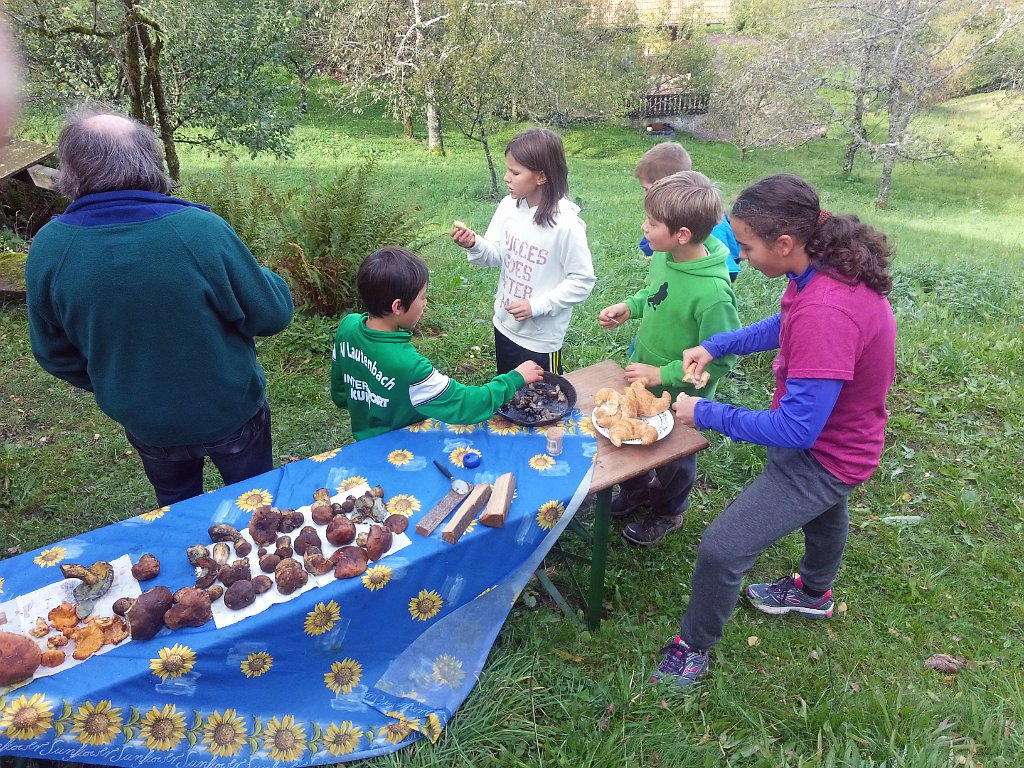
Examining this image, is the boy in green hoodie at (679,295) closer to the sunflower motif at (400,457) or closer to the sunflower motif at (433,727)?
the sunflower motif at (400,457)

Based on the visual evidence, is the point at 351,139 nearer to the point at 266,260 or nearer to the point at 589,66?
the point at 589,66

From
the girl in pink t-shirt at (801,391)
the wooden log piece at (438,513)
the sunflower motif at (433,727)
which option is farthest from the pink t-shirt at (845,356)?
the sunflower motif at (433,727)

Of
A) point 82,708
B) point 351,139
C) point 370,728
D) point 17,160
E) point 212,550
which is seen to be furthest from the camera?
point 351,139

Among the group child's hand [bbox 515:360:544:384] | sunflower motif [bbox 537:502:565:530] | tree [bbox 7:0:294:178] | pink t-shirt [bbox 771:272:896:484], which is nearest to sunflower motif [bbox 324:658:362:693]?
sunflower motif [bbox 537:502:565:530]

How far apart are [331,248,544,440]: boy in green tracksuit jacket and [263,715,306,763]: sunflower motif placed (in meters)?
1.18

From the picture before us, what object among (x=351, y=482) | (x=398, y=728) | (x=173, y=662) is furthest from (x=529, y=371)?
(x=173, y=662)

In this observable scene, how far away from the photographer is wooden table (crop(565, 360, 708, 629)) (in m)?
2.42

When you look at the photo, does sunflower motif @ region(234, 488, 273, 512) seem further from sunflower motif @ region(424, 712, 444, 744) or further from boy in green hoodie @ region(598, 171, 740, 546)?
boy in green hoodie @ region(598, 171, 740, 546)

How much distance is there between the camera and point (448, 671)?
2.45 meters

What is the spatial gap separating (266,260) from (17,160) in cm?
344

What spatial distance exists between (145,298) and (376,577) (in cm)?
118

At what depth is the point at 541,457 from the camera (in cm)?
251

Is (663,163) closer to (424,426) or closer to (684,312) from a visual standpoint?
(684,312)

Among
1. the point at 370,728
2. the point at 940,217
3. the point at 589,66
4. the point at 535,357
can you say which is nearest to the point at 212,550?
the point at 370,728
